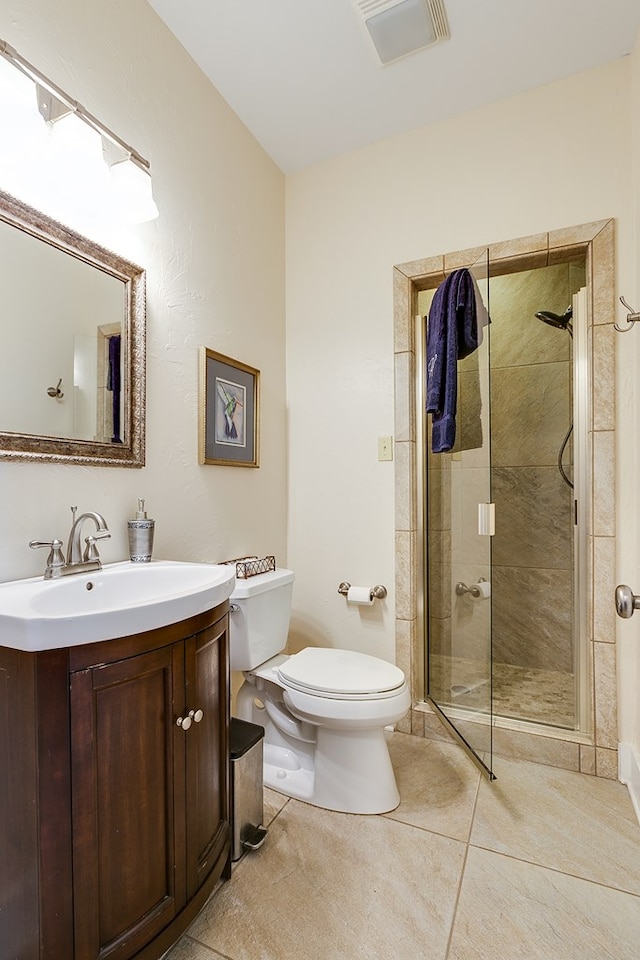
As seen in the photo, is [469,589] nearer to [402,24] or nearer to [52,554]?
[52,554]

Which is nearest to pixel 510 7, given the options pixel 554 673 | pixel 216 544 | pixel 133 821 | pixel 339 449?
pixel 339 449

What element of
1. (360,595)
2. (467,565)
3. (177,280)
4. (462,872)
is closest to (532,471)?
(467,565)

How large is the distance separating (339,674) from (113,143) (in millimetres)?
1798

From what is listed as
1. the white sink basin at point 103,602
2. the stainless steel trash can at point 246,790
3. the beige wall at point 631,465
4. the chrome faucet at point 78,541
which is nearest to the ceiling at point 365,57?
the beige wall at point 631,465

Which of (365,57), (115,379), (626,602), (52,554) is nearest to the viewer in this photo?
(626,602)

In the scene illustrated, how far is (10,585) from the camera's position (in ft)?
3.54

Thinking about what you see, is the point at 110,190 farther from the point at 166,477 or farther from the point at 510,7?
the point at 510,7

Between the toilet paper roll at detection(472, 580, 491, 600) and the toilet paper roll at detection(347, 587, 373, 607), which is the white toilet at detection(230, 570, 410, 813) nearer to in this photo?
the toilet paper roll at detection(347, 587, 373, 607)

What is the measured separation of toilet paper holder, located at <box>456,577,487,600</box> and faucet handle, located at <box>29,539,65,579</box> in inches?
55.6

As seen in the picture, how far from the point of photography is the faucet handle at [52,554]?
1.18 m

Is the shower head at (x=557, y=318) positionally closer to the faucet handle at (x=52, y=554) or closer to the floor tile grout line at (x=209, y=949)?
the faucet handle at (x=52, y=554)

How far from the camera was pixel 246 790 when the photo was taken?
4.49 ft

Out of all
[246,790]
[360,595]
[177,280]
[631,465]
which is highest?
[177,280]

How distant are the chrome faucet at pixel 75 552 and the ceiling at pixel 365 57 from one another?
173 cm
